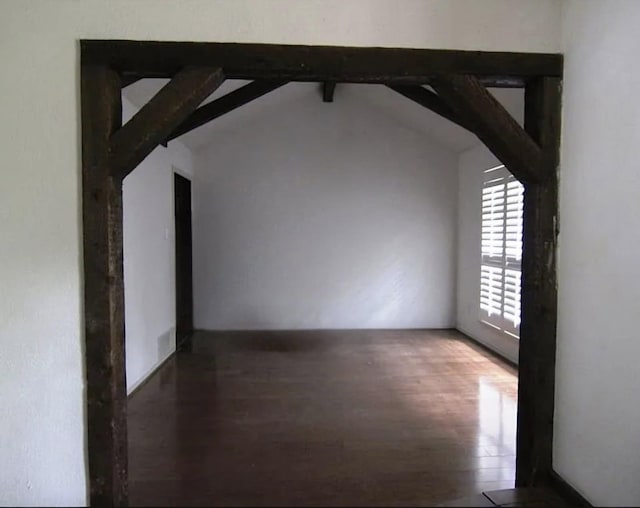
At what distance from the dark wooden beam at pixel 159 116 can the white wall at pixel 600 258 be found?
1712 mm

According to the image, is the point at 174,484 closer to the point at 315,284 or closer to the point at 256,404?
the point at 256,404

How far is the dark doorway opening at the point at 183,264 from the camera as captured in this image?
513 cm

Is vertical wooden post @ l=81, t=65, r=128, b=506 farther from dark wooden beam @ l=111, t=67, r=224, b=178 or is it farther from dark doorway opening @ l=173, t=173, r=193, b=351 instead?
dark doorway opening @ l=173, t=173, r=193, b=351

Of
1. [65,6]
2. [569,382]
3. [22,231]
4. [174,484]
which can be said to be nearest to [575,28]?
[569,382]

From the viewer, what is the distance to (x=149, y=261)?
13.0ft

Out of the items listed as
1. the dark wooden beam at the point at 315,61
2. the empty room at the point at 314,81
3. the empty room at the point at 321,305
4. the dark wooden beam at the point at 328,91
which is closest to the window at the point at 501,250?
the empty room at the point at 321,305

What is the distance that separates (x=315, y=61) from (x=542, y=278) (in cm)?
154

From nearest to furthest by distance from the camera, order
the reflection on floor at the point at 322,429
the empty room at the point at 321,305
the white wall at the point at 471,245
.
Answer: the reflection on floor at the point at 322,429 < the empty room at the point at 321,305 < the white wall at the point at 471,245

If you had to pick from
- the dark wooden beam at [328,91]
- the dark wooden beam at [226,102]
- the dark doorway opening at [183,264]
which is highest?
the dark wooden beam at [328,91]

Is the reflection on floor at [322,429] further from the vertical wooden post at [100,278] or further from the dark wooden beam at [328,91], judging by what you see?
the dark wooden beam at [328,91]

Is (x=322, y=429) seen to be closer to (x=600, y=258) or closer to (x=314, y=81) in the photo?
(x=600, y=258)

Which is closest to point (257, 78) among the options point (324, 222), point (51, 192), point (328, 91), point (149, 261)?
point (51, 192)

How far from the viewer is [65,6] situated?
1.85 metres

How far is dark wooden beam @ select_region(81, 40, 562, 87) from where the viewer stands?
6.10 ft
